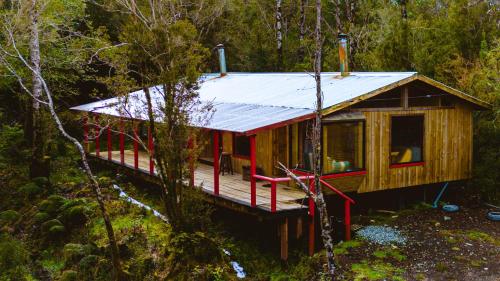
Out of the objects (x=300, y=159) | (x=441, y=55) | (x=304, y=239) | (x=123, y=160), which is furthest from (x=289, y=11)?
(x=304, y=239)

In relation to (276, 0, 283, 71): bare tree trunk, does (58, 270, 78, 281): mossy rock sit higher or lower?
lower

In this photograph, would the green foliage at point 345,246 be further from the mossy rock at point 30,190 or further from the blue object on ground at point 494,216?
the mossy rock at point 30,190

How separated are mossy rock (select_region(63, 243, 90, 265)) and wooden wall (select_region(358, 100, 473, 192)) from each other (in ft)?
23.7

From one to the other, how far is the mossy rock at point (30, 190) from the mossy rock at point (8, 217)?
1163 millimetres

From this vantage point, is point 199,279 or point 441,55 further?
point 441,55

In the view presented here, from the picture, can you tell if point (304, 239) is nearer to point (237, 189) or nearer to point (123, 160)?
point (237, 189)

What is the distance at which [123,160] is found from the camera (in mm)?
18797

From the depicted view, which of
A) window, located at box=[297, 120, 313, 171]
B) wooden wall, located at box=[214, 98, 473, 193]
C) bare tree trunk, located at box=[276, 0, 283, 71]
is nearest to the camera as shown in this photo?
window, located at box=[297, 120, 313, 171]

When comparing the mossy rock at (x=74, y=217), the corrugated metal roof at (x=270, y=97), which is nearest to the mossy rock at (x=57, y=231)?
the mossy rock at (x=74, y=217)

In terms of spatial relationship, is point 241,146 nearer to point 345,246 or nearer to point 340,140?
point 340,140

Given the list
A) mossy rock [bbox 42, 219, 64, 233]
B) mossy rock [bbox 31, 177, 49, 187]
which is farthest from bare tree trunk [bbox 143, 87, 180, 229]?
mossy rock [bbox 31, 177, 49, 187]

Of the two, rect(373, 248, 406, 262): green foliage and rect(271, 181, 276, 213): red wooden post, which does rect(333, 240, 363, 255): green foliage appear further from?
rect(271, 181, 276, 213): red wooden post

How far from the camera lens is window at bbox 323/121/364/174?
43.7 feet

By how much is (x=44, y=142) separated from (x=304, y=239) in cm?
1030
